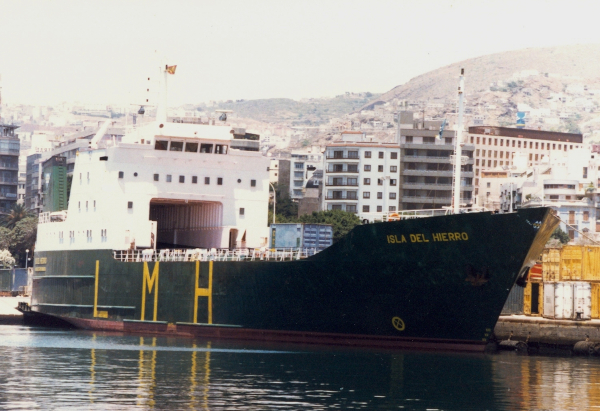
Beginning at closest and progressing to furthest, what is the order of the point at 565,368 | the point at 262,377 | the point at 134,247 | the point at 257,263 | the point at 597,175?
the point at 262,377, the point at 565,368, the point at 257,263, the point at 134,247, the point at 597,175

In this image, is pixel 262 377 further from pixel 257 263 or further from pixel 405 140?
pixel 405 140

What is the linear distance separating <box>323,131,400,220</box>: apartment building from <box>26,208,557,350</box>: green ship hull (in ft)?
245

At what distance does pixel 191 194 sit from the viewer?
4862 cm

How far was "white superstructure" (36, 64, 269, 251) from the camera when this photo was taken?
48.4 meters

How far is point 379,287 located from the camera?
3672cm

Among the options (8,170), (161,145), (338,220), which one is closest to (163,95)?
(161,145)

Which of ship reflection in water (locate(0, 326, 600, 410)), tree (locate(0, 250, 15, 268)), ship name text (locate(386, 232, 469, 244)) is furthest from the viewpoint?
tree (locate(0, 250, 15, 268))

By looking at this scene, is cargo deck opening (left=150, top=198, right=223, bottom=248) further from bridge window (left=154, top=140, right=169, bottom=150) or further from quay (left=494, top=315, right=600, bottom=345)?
quay (left=494, top=315, right=600, bottom=345)

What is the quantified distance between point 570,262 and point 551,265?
2.95ft

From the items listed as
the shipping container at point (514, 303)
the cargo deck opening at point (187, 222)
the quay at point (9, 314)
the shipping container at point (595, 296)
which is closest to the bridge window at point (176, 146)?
the cargo deck opening at point (187, 222)

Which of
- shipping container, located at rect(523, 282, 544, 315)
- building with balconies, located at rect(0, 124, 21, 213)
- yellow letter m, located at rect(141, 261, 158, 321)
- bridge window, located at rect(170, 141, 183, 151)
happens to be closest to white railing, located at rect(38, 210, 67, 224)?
bridge window, located at rect(170, 141, 183, 151)

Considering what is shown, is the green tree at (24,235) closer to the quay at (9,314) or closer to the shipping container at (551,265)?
the quay at (9,314)

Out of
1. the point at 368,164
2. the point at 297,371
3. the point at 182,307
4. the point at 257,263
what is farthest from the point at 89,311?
the point at 368,164

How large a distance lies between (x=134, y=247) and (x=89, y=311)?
4.44m
